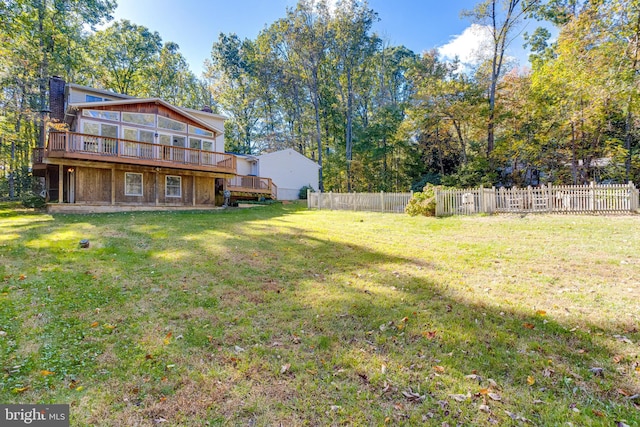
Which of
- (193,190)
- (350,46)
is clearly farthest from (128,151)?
(350,46)

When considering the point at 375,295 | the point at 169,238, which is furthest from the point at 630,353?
the point at 169,238

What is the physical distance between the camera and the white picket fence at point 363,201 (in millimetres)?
16547

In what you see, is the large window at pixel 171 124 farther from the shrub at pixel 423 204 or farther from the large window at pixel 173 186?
the shrub at pixel 423 204

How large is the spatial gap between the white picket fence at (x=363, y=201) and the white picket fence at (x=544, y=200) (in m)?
2.30

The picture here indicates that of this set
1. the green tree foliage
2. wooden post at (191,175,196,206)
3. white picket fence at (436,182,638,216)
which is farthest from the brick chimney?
white picket fence at (436,182,638,216)

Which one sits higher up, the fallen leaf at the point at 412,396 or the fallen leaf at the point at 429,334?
the fallen leaf at the point at 429,334

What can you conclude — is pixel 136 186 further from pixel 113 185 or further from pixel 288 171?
pixel 288 171

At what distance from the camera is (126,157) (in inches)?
608

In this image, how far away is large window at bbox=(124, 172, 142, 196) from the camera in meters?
16.9

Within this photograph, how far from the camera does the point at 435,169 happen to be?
27.6 metres

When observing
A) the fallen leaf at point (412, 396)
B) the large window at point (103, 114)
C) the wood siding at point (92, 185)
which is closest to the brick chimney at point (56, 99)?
the large window at point (103, 114)

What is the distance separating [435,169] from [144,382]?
2802cm

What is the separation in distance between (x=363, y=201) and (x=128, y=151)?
1276cm

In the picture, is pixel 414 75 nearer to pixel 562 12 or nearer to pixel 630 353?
pixel 562 12
